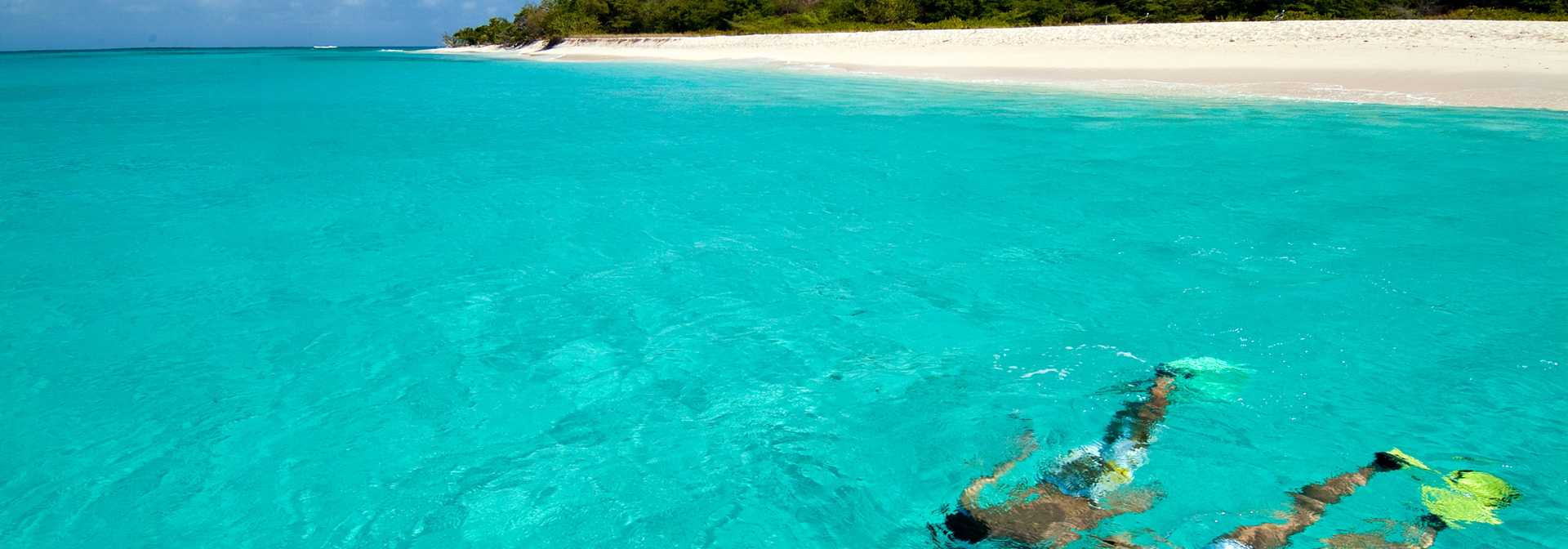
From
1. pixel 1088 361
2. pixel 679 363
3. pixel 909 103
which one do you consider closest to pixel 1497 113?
pixel 909 103

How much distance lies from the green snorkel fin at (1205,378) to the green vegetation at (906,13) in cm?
3051

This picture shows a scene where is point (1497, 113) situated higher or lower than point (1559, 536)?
higher

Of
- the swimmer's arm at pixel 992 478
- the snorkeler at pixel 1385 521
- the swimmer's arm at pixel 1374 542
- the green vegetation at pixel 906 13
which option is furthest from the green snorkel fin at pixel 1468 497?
the green vegetation at pixel 906 13

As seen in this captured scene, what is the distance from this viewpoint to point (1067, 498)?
3.29 metres

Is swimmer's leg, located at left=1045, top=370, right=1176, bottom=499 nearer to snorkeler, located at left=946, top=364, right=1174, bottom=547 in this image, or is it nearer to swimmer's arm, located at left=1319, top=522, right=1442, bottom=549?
snorkeler, located at left=946, top=364, right=1174, bottom=547

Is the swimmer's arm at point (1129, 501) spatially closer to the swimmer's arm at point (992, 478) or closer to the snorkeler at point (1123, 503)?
the snorkeler at point (1123, 503)

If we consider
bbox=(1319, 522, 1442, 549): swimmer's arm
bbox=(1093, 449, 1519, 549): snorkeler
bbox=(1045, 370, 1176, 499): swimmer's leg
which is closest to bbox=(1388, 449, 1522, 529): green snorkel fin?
bbox=(1093, 449, 1519, 549): snorkeler

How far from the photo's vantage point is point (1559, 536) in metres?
3.01

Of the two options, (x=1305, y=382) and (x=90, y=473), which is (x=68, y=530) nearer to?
(x=90, y=473)

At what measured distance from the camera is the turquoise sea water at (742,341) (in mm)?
3328

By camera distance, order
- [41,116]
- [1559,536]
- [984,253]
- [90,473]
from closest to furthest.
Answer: [1559,536], [90,473], [984,253], [41,116]

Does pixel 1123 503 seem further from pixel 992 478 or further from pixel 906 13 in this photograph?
pixel 906 13

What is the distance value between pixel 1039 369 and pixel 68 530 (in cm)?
471

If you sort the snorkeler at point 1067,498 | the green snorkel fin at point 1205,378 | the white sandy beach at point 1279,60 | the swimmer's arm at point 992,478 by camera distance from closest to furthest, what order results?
1. the snorkeler at point 1067,498
2. the swimmer's arm at point 992,478
3. the green snorkel fin at point 1205,378
4. the white sandy beach at point 1279,60
